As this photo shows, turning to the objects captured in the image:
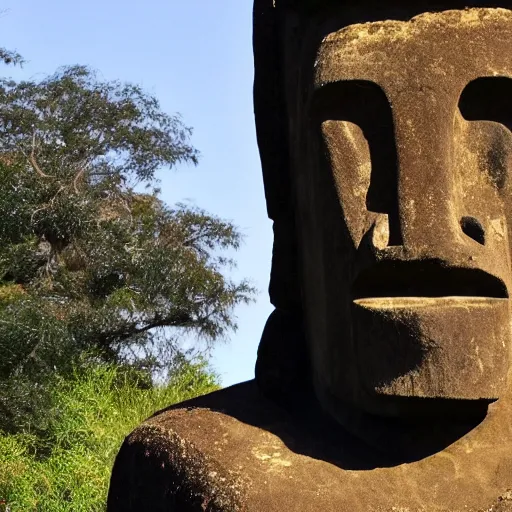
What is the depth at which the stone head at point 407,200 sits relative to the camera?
80.1 inches

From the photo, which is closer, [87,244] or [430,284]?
[430,284]

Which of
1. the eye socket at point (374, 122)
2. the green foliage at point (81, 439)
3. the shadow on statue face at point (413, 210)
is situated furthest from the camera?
the green foliage at point (81, 439)

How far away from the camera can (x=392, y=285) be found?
2131mm

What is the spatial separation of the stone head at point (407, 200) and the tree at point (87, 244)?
35.2 feet

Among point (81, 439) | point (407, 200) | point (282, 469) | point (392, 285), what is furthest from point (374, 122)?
point (81, 439)

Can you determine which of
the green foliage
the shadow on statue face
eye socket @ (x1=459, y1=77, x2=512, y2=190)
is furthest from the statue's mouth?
the green foliage

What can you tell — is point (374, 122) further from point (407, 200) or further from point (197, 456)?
point (197, 456)

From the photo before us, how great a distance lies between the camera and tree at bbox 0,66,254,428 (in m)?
13.3

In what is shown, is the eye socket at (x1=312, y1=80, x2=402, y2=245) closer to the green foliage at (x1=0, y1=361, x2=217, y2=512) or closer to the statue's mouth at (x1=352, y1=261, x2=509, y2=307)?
the statue's mouth at (x1=352, y1=261, x2=509, y2=307)

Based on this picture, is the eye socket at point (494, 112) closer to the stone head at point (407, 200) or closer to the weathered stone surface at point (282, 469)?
the stone head at point (407, 200)

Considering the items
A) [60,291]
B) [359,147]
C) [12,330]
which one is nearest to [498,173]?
[359,147]

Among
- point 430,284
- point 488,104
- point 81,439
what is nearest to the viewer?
point 430,284

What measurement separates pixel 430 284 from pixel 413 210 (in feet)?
0.48

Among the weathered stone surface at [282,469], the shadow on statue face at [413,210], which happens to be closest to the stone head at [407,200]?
the shadow on statue face at [413,210]
